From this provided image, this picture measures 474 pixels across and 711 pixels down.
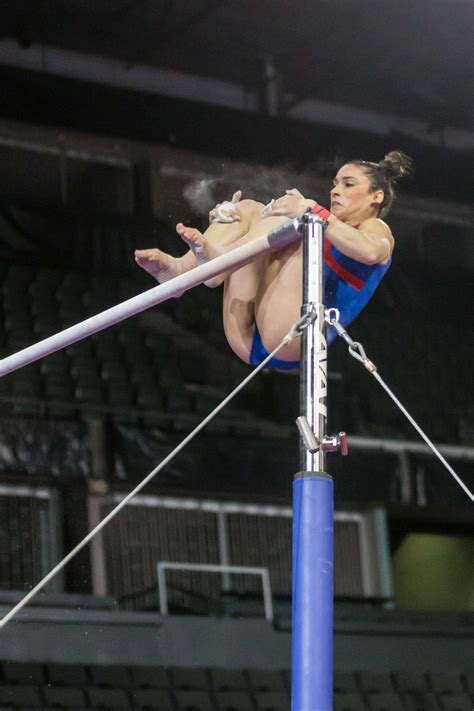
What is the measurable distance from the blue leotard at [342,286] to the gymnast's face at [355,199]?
0.10 meters

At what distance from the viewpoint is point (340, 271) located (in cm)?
194

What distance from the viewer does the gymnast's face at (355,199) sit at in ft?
6.61

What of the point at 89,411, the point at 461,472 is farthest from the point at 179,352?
the point at 461,472

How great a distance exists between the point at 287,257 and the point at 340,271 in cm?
9

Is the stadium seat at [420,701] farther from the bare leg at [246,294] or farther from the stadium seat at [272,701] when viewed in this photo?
the bare leg at [246,294]

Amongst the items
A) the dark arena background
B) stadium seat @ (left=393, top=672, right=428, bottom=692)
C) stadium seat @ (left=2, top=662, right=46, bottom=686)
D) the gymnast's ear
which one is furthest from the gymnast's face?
stadium seat @ (left=393, top=672, right=428, bottom=692)

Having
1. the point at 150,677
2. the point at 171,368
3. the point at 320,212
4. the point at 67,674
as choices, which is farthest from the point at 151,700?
the point at 320,212

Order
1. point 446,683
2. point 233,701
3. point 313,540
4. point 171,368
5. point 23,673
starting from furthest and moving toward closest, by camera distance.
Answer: point 171,368 < point 446,683 < point 233,701 < point 23,673 < point 313,540

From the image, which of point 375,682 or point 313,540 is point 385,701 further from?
point 313,540

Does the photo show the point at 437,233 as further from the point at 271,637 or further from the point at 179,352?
the point at 271,637

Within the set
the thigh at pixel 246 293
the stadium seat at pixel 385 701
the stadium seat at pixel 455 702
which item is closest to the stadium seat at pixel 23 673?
the stadium seat at pixel 385 701

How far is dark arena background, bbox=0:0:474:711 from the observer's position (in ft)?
15.7

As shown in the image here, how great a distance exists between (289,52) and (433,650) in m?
2.85

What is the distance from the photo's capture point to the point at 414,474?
605cm
